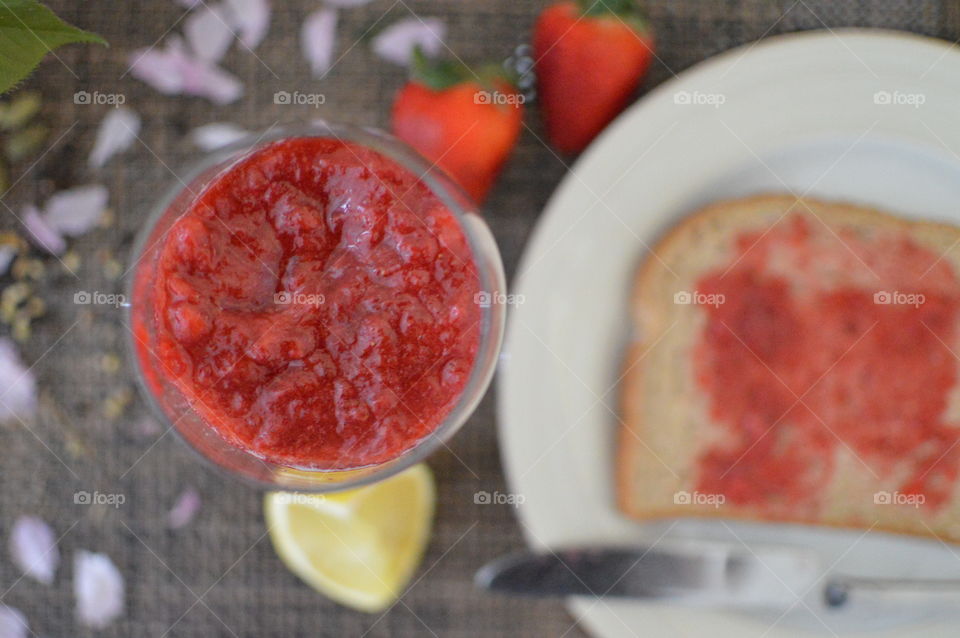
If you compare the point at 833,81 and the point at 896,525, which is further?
the point at 896,525

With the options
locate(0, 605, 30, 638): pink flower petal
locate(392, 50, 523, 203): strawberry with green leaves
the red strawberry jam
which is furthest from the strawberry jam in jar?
locate(0, 605, 30, 638): pink flower petal

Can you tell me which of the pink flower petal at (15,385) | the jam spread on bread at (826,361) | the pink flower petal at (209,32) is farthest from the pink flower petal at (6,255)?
the jam spread on bread at (826,361)

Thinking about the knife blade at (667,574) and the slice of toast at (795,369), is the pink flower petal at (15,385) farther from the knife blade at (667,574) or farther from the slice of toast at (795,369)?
the slice of toast at (795,369)

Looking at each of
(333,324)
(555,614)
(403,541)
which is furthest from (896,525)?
(333,324)

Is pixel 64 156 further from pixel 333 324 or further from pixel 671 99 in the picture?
pixel 671 99

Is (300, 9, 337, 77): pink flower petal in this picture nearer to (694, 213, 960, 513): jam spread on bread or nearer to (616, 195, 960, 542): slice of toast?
(616, 195, 960, 542): slice of toast

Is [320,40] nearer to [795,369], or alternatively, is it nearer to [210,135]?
[210,135]
